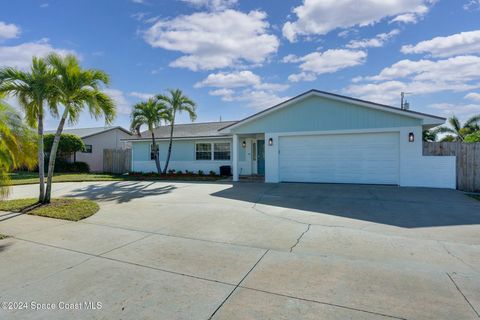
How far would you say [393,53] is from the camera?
45.0 feet

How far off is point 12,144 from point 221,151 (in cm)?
1370

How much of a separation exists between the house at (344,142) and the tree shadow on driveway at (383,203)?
37.9 inches

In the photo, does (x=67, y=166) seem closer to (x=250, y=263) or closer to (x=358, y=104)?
(x=358, y=104)

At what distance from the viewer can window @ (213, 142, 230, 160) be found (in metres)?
19.6

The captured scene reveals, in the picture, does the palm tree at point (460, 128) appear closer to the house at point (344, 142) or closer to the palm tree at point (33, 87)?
the house at point (344, 142)

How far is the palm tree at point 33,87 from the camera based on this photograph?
8.38 m

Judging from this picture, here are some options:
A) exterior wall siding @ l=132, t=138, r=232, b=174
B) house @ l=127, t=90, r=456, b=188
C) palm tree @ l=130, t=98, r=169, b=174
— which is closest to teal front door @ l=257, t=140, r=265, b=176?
exterior wall siding @ l=132, t=138, r=232, b=174

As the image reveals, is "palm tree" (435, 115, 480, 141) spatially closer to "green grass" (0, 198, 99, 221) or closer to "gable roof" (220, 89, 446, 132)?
"gable roof" (220, 89, 446, 132)

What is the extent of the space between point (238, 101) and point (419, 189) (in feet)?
54.3

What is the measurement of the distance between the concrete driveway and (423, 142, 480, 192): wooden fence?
5.09m

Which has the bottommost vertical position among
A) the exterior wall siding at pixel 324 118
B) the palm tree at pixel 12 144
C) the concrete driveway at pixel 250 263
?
the concrete driveway at pixel 250 263

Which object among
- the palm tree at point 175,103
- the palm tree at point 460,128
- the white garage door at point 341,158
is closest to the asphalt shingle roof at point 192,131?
the palm tree at point 175,103

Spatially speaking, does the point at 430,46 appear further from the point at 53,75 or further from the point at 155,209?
the point at 53,75

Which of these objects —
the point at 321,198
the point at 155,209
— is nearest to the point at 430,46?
the point at 321,198
